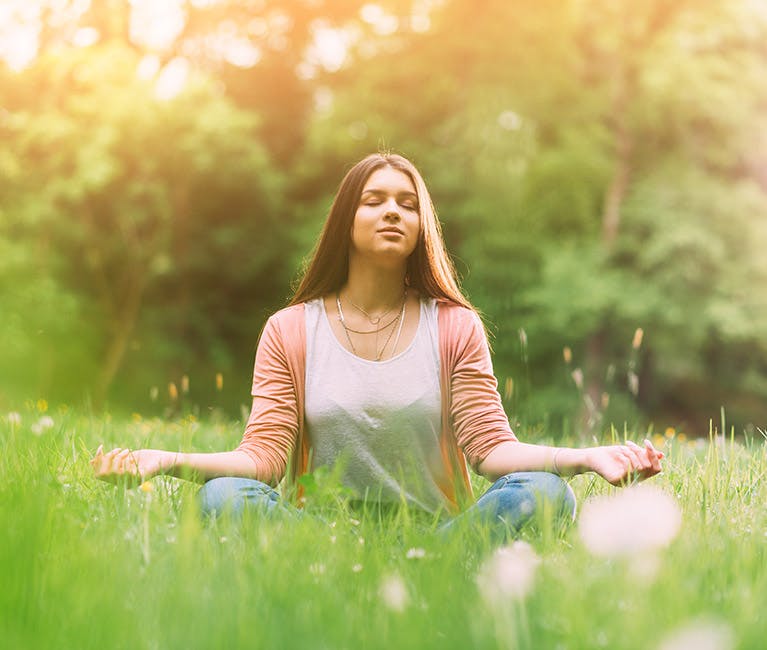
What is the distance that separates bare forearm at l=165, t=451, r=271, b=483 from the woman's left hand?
1020 mm

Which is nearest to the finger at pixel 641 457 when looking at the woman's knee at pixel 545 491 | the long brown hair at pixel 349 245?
the woman's knee at pixel 545 491

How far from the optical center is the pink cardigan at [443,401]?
301 centimetres

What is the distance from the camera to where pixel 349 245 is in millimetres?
3336

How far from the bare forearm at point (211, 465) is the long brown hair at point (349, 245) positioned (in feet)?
2.43

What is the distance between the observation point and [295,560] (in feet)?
6.67

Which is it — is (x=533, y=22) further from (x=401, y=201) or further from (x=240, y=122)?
(x=401, y=201)

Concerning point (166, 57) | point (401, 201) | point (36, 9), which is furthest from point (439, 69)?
point (401, 201)

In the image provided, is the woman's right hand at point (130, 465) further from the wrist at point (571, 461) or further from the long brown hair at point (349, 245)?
the wrist at point (571, 461)

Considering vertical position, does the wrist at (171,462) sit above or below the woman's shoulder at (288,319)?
below

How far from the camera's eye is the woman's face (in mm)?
3121

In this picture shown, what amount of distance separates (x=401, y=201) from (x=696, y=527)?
1.45m

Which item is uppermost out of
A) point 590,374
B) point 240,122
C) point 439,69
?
point 439,69

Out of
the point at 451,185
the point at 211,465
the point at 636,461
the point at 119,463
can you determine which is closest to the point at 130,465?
the point at 119,463

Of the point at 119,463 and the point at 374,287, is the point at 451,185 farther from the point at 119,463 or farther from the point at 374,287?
the point at 119,463
